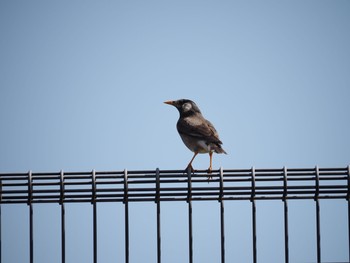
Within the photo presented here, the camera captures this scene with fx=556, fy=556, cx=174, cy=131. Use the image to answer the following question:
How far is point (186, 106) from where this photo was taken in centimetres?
1117

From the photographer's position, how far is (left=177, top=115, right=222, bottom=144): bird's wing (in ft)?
30.9

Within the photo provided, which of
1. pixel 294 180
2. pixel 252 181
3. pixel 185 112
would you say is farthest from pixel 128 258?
pixel 185 112

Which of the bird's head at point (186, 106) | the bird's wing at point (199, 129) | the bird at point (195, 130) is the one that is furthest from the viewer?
the bird's head at point (186, 106)

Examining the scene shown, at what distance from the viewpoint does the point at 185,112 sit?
1115cm

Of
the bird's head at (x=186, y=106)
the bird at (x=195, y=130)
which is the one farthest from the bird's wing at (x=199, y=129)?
the bird's head at (x=186, y=106)

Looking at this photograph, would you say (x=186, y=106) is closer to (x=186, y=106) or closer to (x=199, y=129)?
(x=186, y=106)

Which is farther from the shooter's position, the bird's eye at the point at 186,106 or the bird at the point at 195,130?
the bird's eye at the point at 186,106

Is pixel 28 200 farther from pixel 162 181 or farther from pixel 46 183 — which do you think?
pixel 162 181

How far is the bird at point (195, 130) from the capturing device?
9.31 metres

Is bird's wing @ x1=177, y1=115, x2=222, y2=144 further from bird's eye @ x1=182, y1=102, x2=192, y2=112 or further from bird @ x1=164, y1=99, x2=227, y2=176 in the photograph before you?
bird's eye @ x1=182, y1=102, x2=192, y2=112

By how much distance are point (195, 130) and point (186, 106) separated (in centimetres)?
144

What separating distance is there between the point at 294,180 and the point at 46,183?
2.04m

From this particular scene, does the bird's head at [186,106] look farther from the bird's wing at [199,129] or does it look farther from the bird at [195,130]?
the bird's wing at [199,129]

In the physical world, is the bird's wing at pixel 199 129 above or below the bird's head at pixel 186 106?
below
